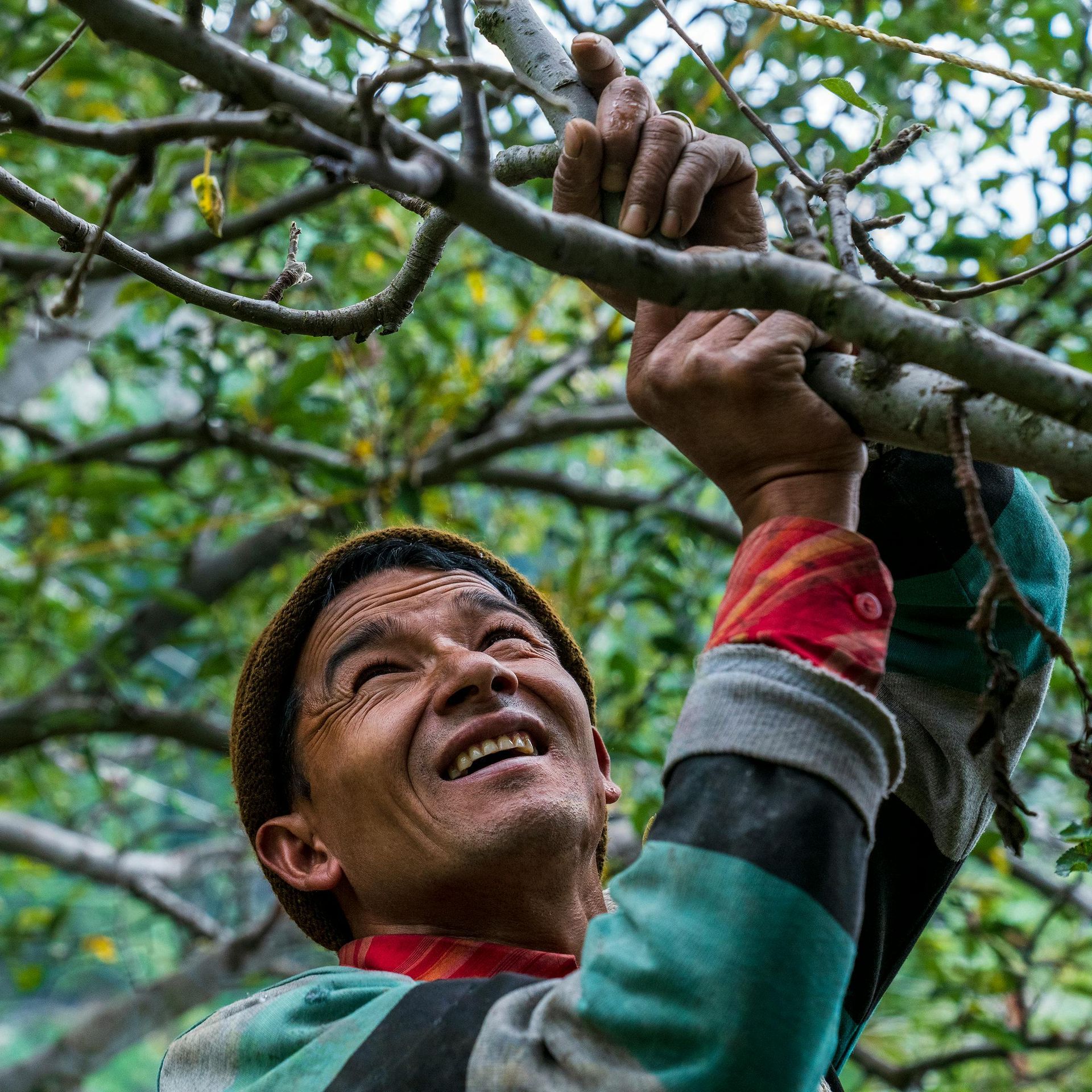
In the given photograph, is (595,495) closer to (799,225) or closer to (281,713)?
(281,713)

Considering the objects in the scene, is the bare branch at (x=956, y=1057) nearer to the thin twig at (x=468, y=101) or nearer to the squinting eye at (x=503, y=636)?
the squinting eye at (x=503, y=636)

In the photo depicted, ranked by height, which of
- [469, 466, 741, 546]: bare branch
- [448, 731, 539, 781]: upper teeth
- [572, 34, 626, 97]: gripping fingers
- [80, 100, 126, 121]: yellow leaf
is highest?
[80, 100, 126, 121]: yellow leaf

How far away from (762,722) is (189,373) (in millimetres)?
3145

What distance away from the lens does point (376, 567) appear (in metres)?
1.81

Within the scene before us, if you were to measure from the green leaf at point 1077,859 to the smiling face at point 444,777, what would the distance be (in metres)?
0.51

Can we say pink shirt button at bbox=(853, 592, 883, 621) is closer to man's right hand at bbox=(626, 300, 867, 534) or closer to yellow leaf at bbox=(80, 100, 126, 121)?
man's right hand at bbox=(626, 300, 867, 534)

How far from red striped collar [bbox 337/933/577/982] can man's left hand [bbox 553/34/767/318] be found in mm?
799

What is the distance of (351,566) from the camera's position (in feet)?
6.04

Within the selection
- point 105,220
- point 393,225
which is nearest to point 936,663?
point 105,220

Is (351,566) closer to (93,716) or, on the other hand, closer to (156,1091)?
(156,1091)

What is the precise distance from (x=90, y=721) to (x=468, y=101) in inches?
129

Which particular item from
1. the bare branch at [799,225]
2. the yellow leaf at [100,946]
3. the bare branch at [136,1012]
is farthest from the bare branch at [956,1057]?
the yellow leaf at [100,946]

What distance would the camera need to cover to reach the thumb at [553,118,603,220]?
1.19 m

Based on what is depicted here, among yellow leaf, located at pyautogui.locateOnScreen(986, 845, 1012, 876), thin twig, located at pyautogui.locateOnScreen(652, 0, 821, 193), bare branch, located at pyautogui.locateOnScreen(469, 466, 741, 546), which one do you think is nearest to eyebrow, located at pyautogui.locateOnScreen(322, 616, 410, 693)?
thin twig, located at pyautogui.locateOnScreen(652, 0, 821, 193)
